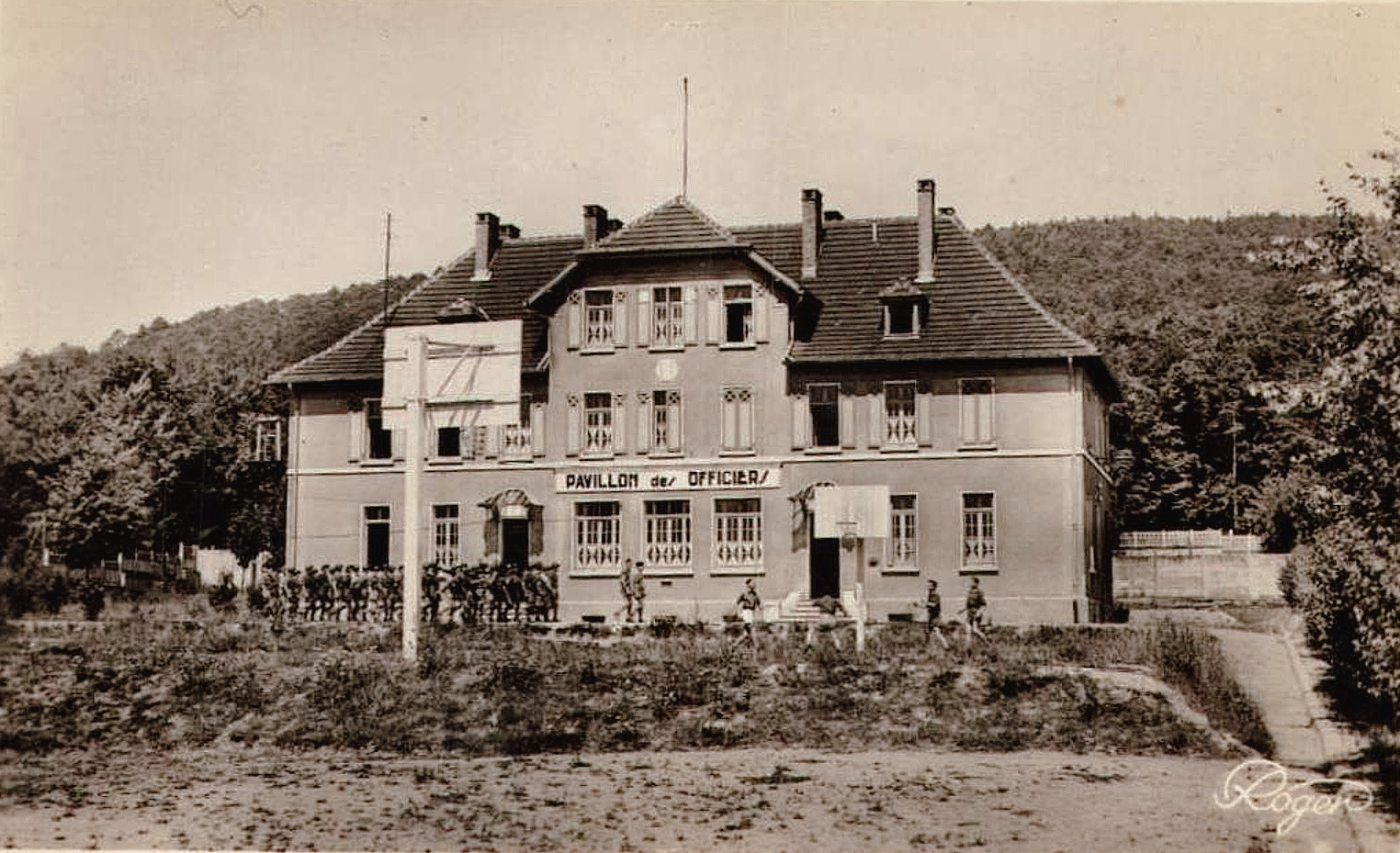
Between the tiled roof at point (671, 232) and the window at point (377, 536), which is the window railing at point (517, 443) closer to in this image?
the window at point (377, 536)

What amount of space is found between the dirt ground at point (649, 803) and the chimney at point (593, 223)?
75.8 feet

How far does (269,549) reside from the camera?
184 ft

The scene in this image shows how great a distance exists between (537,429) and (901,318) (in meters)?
9.50

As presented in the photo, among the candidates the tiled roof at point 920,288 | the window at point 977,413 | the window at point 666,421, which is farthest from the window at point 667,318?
the window at point 977,413

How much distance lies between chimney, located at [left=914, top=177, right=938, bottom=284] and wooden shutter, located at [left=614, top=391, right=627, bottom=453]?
802 centimetres

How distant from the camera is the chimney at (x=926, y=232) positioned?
129ft

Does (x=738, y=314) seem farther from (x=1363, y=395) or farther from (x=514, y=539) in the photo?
(x=1363, y=395)

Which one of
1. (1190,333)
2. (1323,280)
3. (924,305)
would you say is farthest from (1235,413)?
(1323,280)

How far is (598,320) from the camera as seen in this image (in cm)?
3875

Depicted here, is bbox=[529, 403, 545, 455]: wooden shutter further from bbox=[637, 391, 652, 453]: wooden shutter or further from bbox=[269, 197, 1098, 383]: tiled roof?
bbox=[637, 391, 652, 453]: wooden shutter

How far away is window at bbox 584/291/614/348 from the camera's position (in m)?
38.7

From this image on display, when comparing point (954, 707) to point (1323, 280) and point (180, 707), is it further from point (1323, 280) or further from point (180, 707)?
point (180, 707)

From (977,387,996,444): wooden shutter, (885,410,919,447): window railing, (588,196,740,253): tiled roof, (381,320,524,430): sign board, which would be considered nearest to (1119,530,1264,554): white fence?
(977,387,996,444): wooden shutter
